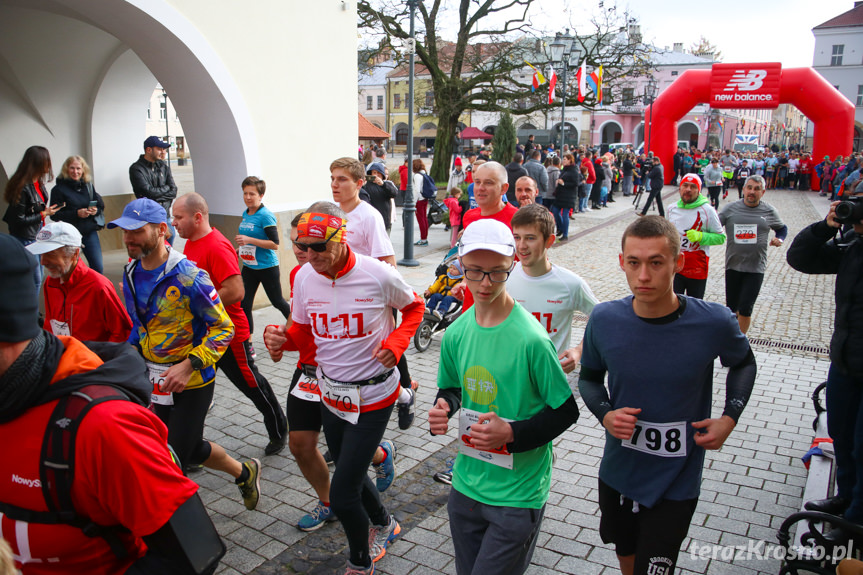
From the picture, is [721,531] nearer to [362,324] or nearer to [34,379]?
[362,324]

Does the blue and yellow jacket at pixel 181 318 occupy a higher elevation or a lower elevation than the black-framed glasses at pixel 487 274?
lower

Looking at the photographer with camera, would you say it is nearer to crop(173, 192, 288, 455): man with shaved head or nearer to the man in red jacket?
crop(173, 192, 288, 455): man with shaved head

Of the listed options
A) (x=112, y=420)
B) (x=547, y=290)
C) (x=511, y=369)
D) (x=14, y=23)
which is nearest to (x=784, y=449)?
(x=547, y=290)

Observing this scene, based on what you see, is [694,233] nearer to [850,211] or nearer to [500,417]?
[850,211]

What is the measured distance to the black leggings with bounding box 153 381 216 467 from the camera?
3633mm

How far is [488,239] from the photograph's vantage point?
8.21 ft

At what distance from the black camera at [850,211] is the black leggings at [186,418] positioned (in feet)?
12.2

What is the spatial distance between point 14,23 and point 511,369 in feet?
37.2

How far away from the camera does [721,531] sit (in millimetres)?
3889

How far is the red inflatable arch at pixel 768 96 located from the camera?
27.4 meters

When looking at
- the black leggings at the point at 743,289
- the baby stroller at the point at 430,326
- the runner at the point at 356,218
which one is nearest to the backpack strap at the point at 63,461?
the runner at the point at 356,218

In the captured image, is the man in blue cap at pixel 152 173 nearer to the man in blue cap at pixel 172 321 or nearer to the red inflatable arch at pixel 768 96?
the man in blue cap at pixel 172 321

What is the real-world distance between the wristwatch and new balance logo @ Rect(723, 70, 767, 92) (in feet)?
99.6

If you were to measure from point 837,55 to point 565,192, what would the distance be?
201 ft
